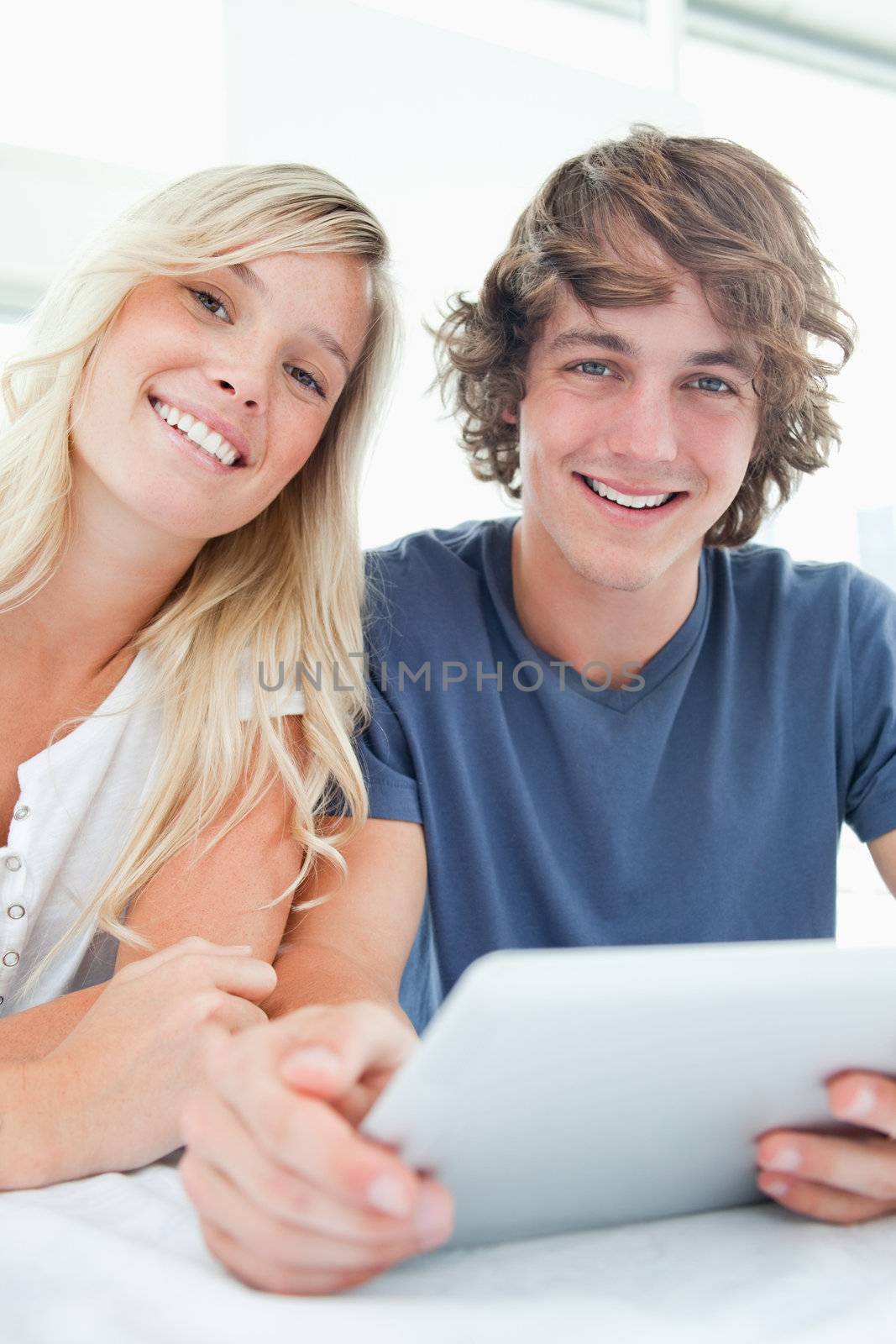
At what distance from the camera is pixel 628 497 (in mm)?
1438

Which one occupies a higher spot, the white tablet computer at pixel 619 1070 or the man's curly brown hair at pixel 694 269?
the man's curly brown hair at pixel 694 269

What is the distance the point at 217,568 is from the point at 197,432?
250 mm

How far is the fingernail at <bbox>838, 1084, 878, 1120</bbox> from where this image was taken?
0.59 metres

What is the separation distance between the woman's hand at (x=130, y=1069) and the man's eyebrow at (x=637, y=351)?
88 cm

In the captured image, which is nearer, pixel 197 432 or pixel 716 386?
pixel 197 432

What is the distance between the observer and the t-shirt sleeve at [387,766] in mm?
1321

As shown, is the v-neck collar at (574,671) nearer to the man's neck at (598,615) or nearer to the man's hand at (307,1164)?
the man's neck at (598,615)

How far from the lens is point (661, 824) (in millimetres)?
1415

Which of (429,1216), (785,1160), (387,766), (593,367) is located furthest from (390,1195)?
(593,367)

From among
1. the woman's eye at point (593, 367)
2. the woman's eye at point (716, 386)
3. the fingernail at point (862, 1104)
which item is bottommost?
the fingernail at point (862, 1104)

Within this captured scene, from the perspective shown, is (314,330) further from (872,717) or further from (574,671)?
(872,717)

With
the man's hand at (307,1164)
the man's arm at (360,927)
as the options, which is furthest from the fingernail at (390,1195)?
the man's arm at (360,927)

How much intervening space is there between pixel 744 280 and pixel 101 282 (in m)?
0.77

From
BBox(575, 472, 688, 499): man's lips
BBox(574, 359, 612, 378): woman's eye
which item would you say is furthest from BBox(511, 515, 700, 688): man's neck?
BBox(574, 359, 612, 378): woman's eye
